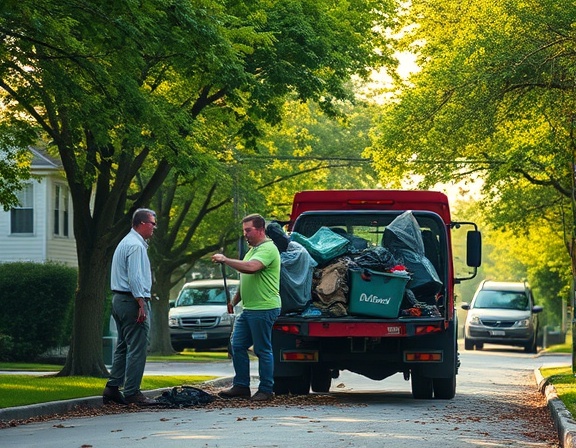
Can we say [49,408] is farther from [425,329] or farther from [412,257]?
[412,257]

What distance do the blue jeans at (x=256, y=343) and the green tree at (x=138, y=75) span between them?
317 cm

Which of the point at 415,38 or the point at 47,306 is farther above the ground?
the point at 415,38

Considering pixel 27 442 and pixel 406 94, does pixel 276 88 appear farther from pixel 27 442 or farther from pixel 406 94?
pixel 27 442

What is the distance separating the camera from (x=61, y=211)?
44.8 m

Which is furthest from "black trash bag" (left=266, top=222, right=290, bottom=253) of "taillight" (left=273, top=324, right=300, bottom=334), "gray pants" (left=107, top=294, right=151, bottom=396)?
"gray pants" (left=107, top=294, right=151, bottom=396)

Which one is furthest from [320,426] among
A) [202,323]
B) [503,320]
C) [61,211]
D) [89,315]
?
[61,211]

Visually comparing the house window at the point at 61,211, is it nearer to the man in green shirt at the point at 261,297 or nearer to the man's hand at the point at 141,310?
the man in green shirt at the point at 261,297

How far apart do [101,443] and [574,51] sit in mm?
10713

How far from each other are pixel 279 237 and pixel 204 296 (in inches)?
874

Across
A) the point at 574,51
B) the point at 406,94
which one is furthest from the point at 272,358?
the point at 406,94

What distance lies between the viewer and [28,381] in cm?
1983

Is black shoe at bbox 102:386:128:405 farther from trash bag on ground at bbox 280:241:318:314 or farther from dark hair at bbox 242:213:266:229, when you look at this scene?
dark hair at bbox 242:213:266:229

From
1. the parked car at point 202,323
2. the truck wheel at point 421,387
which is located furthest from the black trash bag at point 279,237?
the parked car at point 202,323

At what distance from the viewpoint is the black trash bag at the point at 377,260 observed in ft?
53.7
